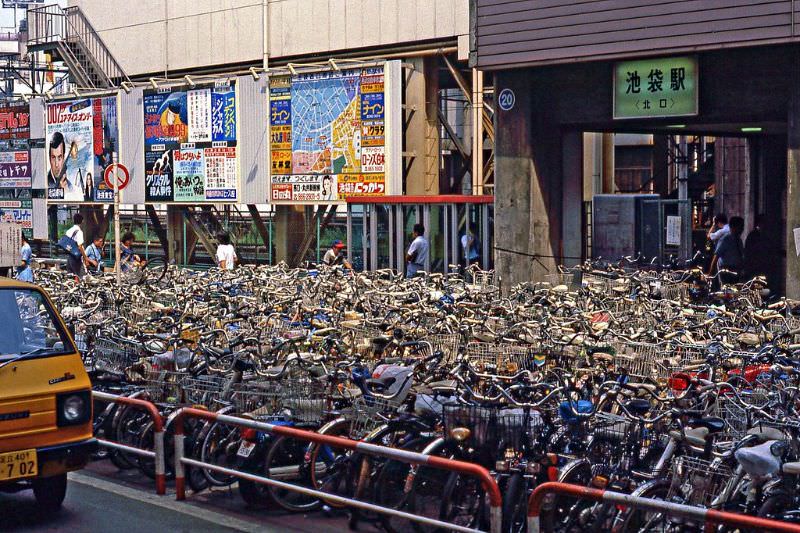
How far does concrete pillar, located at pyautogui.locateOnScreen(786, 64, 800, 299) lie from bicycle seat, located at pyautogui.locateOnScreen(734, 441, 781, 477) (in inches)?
427

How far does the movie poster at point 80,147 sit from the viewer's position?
1174 inches

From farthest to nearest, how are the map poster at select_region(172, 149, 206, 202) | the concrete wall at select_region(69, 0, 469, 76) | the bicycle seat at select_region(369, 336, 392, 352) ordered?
1. the map poster at select_region(172, 149, 206, 202)
2. the concrete wall at select_region(69, 0, 469, 76)
3. the bicycle seat at select_region(369, 336, 392, 352)

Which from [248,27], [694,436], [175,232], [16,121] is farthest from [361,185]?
[694,436]

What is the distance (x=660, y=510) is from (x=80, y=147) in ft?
90.8

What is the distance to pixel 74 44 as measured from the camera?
108ft

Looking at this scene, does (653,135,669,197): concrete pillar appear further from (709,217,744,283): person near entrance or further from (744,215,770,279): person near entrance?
(709,217,744,283): person near entrance

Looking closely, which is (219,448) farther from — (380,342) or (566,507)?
(566,507)

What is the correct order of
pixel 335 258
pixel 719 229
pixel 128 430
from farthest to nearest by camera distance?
pixel 335 258 → pixel 719 229 → pixel 128 430

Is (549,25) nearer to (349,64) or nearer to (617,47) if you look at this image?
(617,47)

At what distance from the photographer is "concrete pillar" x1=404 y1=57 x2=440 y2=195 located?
2403 centimetres

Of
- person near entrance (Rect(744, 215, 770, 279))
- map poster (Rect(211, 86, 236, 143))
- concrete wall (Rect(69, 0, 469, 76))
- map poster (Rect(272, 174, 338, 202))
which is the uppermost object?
concrete wall (Rect(69, 0, 469, 76))

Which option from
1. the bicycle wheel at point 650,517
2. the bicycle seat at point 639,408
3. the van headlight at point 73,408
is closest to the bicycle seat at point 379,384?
the bicycle seat at point 639,408

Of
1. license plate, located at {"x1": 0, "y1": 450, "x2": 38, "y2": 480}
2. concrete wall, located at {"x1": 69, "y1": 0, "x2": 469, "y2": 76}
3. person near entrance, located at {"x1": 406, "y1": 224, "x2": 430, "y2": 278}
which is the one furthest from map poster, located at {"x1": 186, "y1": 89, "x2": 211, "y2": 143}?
license plate, located at {"x1": 0, "y1": 450, "x2": 38, "y2": 480}

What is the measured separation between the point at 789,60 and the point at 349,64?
1082 centimetres
